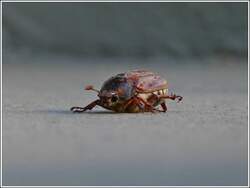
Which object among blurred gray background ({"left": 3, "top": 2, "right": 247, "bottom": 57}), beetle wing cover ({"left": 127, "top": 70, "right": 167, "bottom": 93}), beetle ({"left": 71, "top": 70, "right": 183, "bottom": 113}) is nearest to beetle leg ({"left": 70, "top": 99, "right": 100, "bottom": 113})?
beetle ({"left": 71, "top": 70, "right": 183, "bottom": 113})

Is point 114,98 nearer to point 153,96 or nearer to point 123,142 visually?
point 153,96

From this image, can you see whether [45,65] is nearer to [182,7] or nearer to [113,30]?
[113,30]

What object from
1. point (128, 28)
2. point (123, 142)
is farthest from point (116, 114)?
point (128, 28)

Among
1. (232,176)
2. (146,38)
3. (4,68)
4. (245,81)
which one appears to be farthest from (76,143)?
(146,38)

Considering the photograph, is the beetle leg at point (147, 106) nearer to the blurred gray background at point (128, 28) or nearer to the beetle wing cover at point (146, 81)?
the beetle wing cover at point (146, 81)

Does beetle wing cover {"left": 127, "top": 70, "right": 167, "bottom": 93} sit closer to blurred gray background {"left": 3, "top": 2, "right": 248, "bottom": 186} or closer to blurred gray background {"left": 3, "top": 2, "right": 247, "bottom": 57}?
blurred gray background {"left": 3, "top": 2, "right": 248, "bottom": 186}

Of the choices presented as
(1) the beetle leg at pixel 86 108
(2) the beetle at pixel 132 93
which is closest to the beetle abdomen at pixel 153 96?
(2) the beetle at pixel 132 93
